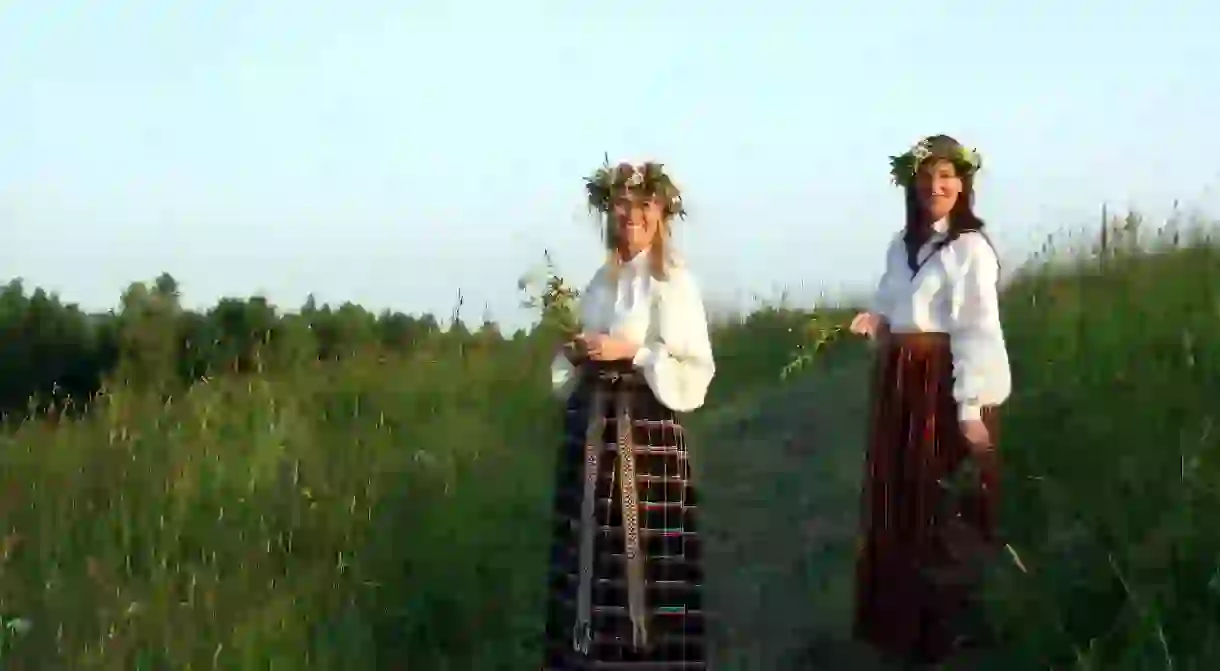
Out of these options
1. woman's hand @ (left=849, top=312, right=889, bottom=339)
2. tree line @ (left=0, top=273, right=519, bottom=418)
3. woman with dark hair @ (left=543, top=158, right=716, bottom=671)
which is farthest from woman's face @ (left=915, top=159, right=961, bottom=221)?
tree line @ (left=0, top=273, right=519, bottom=418)

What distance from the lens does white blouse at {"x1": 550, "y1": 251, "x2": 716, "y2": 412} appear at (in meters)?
3.74

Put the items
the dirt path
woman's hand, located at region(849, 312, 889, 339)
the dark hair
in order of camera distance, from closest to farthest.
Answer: the dark hair
woman's hand, located at region(849, 312, 889, 339)
the dirt path

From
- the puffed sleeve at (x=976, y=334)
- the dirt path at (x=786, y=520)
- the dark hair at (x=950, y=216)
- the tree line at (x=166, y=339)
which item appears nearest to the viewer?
the puffed sleeve at (x=976, y=334)

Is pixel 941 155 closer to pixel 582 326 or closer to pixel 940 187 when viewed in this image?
pixel 940 187

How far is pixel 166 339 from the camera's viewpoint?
40.3 feet

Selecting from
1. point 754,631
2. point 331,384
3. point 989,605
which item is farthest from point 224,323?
point 989,605

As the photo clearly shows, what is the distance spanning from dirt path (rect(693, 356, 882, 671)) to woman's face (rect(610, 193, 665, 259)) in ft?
6.04

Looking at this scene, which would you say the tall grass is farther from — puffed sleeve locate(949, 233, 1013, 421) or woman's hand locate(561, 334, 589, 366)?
woman's hand locate(561, 334, 589, 366)

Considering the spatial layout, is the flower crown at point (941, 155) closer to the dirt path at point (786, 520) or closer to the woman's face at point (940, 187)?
the woman's face at point (940, 187)

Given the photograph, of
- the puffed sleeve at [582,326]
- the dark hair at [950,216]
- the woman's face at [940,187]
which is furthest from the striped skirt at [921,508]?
the puffed sleeve at [582,326]

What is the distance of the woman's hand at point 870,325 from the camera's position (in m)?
4.24

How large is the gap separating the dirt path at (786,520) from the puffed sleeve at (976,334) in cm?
117

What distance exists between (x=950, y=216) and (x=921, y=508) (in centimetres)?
110

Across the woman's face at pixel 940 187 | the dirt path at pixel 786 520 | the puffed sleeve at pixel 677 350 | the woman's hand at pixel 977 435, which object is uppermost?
the woman's face at pixel 940 187
